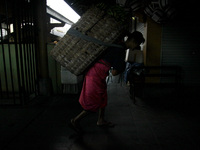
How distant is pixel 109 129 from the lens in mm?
3461

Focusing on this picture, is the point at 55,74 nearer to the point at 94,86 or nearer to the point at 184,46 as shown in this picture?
Result: the point at 94,86

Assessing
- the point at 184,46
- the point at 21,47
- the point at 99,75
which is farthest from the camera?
the point at 184,46

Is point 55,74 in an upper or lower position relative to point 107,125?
upper

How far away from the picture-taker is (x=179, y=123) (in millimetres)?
3709

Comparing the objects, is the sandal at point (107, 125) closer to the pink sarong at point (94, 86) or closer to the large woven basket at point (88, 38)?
the pink sarong at point (94, 86)

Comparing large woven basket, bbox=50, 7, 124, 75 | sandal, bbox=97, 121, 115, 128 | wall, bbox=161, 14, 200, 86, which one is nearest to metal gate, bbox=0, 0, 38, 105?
large woven basket, bbox=50, 7, 124, 75

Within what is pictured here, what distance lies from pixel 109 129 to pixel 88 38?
1952mm

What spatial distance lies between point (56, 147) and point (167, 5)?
532 centimetres

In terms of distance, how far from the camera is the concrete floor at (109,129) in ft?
9.43

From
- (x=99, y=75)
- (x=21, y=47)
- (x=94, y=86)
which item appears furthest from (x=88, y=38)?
(x=21, y=47)

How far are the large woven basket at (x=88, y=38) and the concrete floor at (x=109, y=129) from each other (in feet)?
4.39

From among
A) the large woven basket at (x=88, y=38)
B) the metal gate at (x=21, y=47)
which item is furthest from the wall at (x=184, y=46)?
the metal gate at (x=21, y=47)

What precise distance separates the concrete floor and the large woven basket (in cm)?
134

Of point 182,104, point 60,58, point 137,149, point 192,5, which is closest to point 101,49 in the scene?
point 60,58
